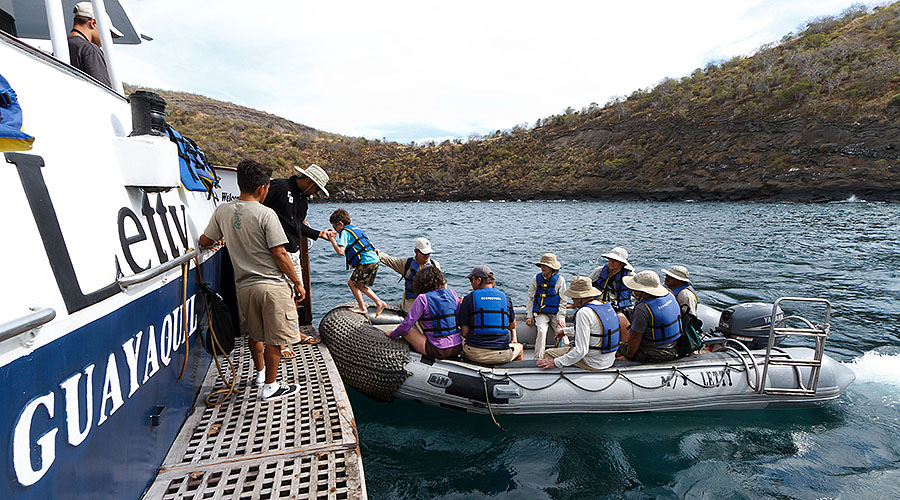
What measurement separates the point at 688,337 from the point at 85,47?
20.4ft

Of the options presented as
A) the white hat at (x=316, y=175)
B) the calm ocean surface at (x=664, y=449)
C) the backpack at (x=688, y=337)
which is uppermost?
the white hat at (x=316, y=175)

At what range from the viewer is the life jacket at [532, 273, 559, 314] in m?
5.79

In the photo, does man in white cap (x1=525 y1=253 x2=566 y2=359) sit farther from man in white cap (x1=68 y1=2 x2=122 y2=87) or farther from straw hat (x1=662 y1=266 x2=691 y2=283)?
man in white cap (x1=68 y1=2 x2=122 y2=87)

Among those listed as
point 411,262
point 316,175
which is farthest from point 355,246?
point 316,175

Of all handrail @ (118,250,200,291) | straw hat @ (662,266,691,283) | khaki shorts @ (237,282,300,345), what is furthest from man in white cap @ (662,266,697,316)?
handrail @ (118,250,200,291)

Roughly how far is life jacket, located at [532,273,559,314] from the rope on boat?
199cm

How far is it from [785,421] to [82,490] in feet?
20.8

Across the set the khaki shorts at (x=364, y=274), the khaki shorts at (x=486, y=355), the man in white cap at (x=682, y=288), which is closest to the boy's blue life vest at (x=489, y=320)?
the khaki shorts at (x=486, y=355)

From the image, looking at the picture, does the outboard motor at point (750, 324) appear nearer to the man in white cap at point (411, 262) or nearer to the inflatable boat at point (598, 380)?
the inflatable boat at point (598, 380)

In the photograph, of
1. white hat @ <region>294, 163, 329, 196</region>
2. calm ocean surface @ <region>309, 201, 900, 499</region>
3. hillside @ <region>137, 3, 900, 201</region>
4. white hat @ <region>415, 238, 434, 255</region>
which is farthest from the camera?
hillside @ <region>137, 3, 900, 201</region>

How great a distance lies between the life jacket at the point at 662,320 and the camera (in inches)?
185

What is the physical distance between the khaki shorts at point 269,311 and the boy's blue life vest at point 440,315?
1618 mm

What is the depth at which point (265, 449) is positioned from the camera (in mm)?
2875

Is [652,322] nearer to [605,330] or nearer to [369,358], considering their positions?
[605,330]
